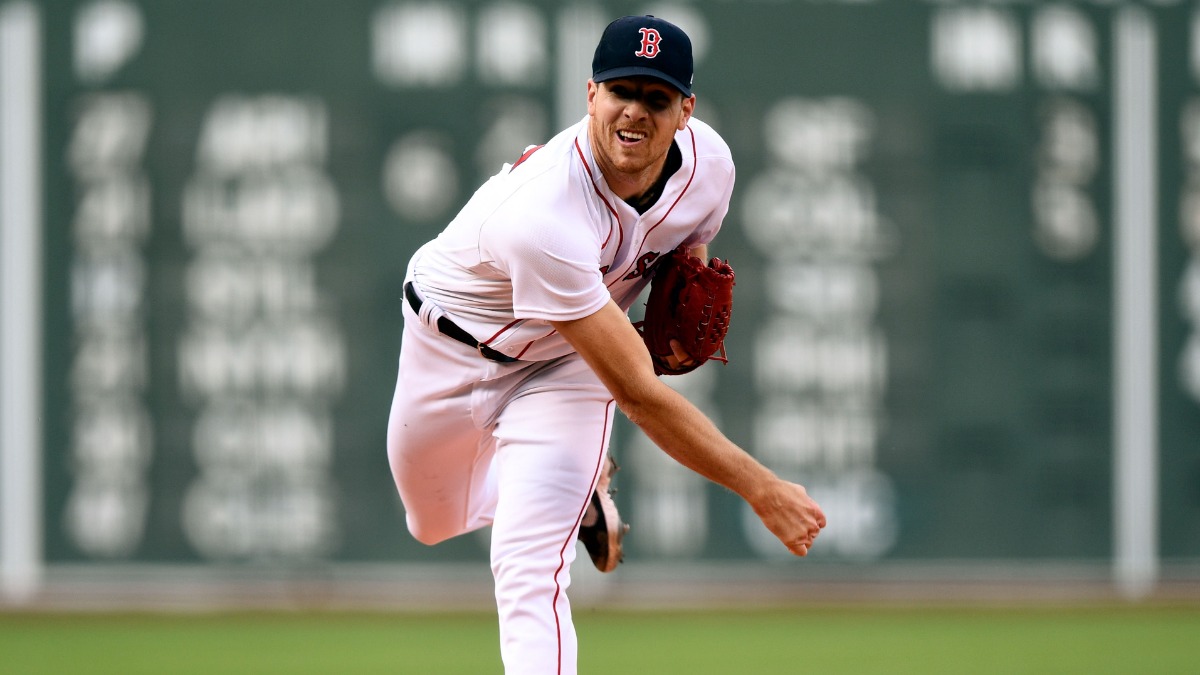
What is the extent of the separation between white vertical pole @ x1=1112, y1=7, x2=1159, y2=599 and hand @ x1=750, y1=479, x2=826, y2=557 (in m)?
4.02

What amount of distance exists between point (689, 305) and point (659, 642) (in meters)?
3.05

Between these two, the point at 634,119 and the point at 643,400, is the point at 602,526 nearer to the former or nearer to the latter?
the point at 643,400

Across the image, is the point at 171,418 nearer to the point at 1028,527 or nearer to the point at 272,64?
the point at 272,64

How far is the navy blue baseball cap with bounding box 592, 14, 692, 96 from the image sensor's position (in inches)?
110

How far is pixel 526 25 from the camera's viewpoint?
20.7 ft

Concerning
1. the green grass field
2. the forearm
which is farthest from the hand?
the green grass field

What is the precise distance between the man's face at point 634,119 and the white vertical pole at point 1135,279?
399cm

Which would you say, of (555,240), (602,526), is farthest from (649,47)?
(602,526)

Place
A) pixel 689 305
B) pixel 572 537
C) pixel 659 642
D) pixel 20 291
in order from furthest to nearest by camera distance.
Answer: pixel 20 291
pixel 659 642
pixel 689 305
pixel 572 537

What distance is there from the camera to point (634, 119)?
2.84m

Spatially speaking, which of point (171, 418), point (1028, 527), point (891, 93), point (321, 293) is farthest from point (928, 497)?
point (171, 418)

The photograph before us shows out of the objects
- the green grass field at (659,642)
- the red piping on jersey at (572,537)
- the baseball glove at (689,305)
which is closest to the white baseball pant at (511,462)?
the red piping on jersey at (572,537)

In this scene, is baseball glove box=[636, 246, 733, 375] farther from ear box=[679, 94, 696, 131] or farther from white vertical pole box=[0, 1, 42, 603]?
white vertical pole box=[0, 1, 42, 603]

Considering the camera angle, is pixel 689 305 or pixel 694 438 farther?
pixel 689 305
